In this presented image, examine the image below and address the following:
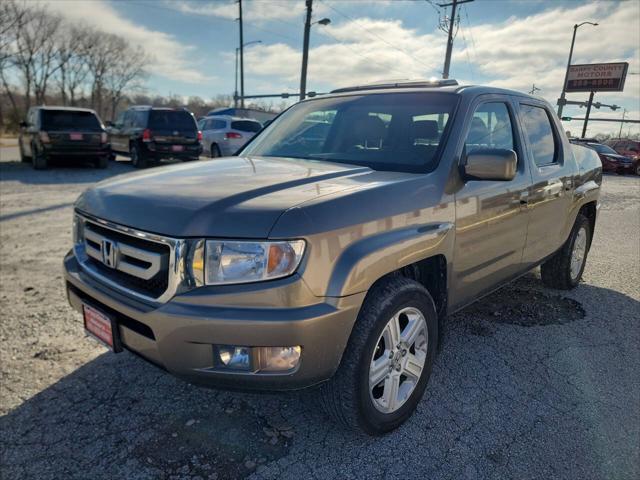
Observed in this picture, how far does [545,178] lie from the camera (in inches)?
140

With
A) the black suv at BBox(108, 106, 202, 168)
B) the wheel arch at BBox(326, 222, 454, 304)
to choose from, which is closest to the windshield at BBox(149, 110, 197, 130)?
the black suv at BBox(108, 106, 202, 168)

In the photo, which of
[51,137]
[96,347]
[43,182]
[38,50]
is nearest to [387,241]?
[96,347]

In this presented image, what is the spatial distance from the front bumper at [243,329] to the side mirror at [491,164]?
107 centimetres

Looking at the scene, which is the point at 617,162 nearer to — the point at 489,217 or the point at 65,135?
the point at 65,135

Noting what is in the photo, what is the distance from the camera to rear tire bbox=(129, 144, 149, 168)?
13.7 meters

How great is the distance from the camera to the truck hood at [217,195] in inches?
73.2

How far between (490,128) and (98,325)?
2729 mm

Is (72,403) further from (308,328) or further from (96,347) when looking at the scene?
(308,328)

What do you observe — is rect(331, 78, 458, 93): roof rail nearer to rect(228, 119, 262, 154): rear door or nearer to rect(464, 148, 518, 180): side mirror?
rect(464, 148, 518, 180): side mirror

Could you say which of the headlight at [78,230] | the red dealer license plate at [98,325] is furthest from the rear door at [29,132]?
the red dealer license plate at [98,325]

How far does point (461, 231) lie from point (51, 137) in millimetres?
12905

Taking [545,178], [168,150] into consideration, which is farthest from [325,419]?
[168,150]

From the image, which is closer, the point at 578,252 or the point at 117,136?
the point at 578,252

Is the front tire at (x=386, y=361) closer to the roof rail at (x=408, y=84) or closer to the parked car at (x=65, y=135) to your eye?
the roof rail at (x=408, y=84)
